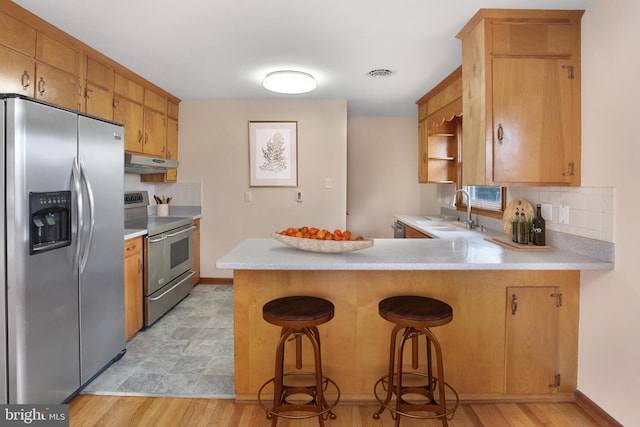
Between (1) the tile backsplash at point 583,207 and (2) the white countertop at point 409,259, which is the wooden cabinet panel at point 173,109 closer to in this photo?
(2) the white countertop at point 409,259

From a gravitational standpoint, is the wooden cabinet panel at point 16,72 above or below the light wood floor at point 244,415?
above

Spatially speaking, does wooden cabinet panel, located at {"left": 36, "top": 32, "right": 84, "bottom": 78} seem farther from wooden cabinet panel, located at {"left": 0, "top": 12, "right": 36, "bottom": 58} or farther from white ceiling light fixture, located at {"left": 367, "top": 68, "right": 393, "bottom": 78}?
white ceiling light fixture, located at {"left": 367, "top": 68, "right": 393, "bottom": 78}

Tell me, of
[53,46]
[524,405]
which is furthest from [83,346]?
[524,405]

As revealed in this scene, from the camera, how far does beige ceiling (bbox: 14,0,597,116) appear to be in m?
2.20

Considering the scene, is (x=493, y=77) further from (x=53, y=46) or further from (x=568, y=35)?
(x=53, y=46)

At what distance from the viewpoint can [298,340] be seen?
1931 millimetres

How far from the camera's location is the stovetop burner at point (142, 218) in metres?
3.50

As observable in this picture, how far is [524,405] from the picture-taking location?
7.04ft

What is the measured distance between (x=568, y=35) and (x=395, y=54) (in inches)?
45.1

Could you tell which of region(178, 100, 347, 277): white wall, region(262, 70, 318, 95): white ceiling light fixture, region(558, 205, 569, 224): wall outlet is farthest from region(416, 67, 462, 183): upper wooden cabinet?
region(558, 205, 569, 224): wall outlet

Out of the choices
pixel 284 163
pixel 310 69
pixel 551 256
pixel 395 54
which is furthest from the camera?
pixel 284 163

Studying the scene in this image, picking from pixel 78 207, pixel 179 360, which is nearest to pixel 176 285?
pixel 179 360

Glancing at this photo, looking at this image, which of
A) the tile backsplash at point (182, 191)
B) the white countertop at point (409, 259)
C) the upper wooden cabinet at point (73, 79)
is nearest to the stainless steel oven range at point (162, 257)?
the tile backsplash at point (182, 191)

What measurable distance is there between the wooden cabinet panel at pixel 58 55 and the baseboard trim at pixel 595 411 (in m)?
3.84
